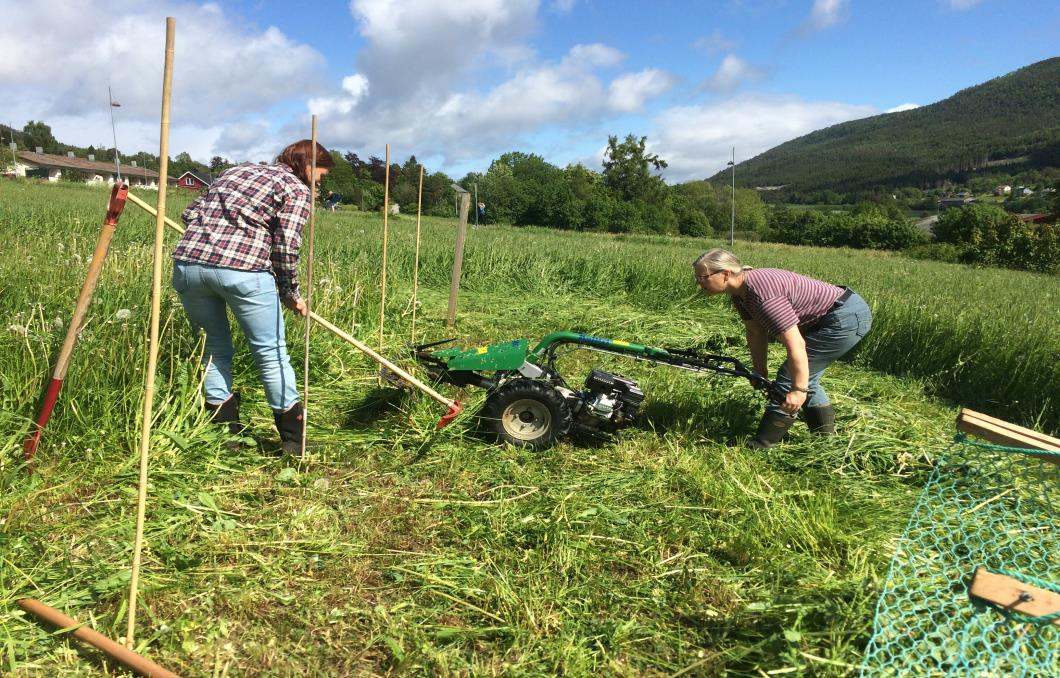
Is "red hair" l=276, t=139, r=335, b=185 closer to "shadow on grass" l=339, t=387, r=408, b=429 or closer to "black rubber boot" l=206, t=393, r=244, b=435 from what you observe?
"black rubber boot" l=206, t=393, r=244, b=435

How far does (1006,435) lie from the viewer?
2.14 meters

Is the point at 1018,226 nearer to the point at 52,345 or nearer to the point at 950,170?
the point at 52,345

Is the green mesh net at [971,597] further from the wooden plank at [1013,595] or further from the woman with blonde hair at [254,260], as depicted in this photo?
the woman with blonde hair at [254,260]

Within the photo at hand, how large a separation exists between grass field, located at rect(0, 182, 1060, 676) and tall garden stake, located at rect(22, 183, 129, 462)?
0.08 metres

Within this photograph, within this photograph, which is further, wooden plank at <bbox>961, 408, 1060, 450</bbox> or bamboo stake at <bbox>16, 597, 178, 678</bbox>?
wooden plank at <bbox>961, 408, 1060, 450</bbox>

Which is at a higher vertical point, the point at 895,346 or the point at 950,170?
the point at 950,170

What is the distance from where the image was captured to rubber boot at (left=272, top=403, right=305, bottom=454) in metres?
3.47

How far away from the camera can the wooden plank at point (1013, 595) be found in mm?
1558

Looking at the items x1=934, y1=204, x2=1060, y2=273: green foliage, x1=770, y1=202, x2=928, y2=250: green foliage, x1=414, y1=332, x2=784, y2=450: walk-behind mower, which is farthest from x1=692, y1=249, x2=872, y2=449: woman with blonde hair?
x1=770, y1=202, x2=928, y2=250: green foliage

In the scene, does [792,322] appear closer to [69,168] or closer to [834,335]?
[834,335]

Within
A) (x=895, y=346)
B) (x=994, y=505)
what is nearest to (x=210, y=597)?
(x=994, y=505)

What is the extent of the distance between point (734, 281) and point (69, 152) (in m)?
113

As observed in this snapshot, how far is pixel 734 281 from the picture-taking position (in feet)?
11.0

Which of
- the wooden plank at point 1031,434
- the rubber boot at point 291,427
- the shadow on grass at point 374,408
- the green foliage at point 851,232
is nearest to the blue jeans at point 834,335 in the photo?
the wooden plank at point 1031,434
